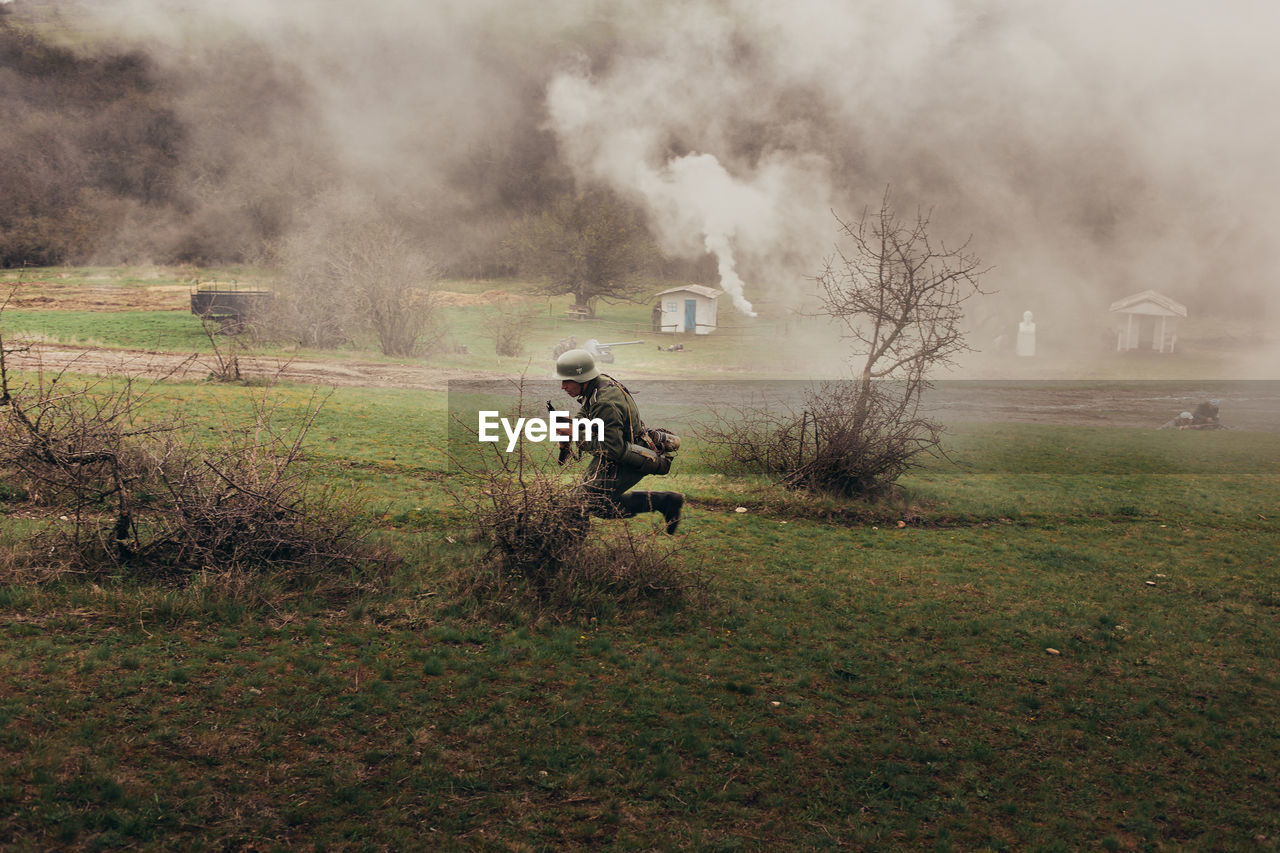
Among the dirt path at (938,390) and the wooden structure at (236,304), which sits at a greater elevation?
the wooden structure at (236,304)

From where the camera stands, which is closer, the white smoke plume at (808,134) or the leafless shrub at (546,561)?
the leafless shrub at (546,561)

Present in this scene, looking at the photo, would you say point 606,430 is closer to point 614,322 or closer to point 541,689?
point 541,689

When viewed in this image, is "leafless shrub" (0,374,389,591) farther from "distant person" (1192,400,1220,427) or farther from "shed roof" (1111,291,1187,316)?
"shed roof" (1111,291,1187,316)

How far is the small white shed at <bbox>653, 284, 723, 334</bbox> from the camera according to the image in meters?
59.5

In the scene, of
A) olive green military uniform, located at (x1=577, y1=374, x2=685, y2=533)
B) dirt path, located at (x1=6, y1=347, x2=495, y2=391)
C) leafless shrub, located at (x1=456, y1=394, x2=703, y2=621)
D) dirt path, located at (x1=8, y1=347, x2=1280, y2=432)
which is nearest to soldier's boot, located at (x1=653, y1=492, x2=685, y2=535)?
olive green military uniform, located at (x1=577, y1=374, x2=685, y2=533)

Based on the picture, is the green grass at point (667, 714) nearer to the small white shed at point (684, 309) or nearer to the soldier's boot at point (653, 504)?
the soldier's boot at point (653, 504)

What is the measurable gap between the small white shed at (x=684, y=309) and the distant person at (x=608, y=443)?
51.5m

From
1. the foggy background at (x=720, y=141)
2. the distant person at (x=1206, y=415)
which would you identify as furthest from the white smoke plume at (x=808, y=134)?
the distant person at (x=1206, y=415)

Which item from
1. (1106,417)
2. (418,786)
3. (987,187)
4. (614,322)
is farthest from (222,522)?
(987,187)

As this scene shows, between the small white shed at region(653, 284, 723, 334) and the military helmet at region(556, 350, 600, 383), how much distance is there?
5170cm

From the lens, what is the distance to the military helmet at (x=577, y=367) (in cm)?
811

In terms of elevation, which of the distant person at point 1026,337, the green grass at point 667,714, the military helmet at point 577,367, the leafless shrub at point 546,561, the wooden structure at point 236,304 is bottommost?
the green grass at point 667,714

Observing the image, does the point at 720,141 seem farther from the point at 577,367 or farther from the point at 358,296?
the point at 577,367

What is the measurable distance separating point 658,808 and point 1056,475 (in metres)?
17.4
